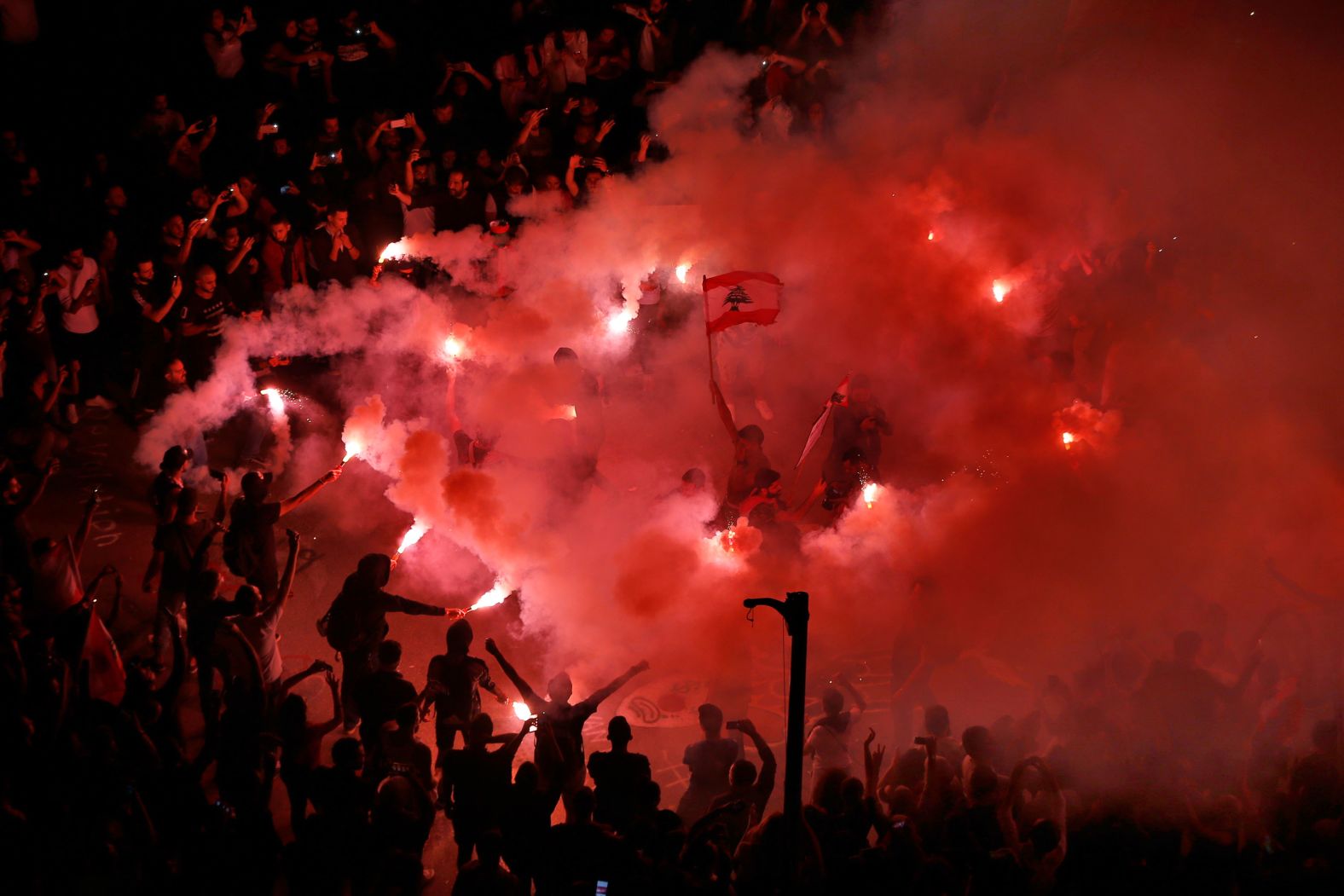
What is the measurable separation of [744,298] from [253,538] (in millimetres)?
5262

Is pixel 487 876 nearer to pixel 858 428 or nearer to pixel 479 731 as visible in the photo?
pixel 479 731

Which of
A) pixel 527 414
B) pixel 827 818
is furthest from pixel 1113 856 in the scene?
pixel 527 414

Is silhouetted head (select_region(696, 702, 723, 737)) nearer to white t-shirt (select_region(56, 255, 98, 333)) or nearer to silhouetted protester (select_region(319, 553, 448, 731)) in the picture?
silhouetted protester (select_region(319, 553, 448, 731))

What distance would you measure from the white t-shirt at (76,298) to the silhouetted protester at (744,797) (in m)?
7.16

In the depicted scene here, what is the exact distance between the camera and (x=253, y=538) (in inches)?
265

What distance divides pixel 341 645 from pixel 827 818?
2995mm

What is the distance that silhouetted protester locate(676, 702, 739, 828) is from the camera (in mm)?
5660

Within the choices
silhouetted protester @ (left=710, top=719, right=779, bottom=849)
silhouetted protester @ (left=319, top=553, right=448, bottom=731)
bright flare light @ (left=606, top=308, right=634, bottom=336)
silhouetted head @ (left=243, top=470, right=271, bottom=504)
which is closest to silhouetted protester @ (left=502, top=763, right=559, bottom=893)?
silhouetted protester @ (left=710, top=719, right=779, bottom=849)

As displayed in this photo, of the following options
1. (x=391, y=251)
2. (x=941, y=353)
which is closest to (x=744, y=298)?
(x=941, y=353)

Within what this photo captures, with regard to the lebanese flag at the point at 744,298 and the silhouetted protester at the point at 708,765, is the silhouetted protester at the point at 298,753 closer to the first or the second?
the silhouetted protester at the point at 708,765

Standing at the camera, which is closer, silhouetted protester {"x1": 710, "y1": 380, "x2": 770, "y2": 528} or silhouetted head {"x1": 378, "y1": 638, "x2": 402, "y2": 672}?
silhouetted head {"x1": 378, "y1": 638, "x2": 402, "y2": 672}

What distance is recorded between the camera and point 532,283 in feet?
34.4

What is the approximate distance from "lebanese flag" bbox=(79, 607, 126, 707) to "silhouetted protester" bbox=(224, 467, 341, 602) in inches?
33.1

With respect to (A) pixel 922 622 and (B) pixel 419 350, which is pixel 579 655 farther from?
(B) pixel 419 350
